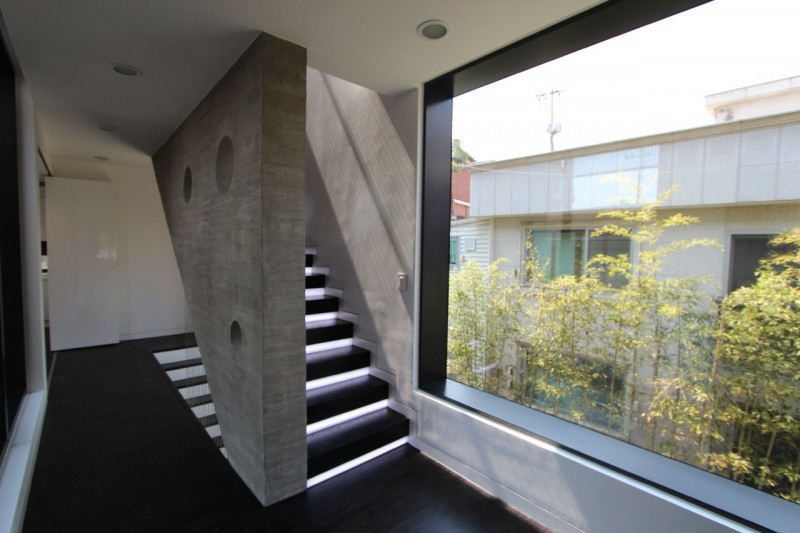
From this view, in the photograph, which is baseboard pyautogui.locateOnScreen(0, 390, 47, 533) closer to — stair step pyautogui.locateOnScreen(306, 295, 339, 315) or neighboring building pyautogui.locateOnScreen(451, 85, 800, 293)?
stair step pyautogui.locateOnScreen(306, 295, 339, 315)

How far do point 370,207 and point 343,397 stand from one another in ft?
4.97

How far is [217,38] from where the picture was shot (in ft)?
6.48

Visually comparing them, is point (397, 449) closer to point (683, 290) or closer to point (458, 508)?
point (458, 508)

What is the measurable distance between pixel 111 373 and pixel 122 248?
225 cm

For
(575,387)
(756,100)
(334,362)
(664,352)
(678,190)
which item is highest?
(756,100)

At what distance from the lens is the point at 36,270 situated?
2939mm

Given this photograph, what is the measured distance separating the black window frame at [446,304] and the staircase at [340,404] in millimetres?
419

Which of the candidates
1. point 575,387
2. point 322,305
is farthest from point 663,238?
point 322,305

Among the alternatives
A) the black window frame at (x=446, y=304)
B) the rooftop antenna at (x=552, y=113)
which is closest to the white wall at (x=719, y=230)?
the rooftop antenna at (x=552, y=113)

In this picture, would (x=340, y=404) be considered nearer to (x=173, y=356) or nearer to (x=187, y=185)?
(x=187, y=185)

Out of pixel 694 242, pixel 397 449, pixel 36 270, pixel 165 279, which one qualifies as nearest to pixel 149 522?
pixel 397 449

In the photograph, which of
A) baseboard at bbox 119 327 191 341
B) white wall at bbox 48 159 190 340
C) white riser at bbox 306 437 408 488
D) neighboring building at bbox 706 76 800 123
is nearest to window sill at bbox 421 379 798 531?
white riser at bbox 306 437 408 488

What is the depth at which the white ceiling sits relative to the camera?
173 centimetres

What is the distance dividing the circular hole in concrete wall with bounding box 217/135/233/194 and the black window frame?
1343mm
